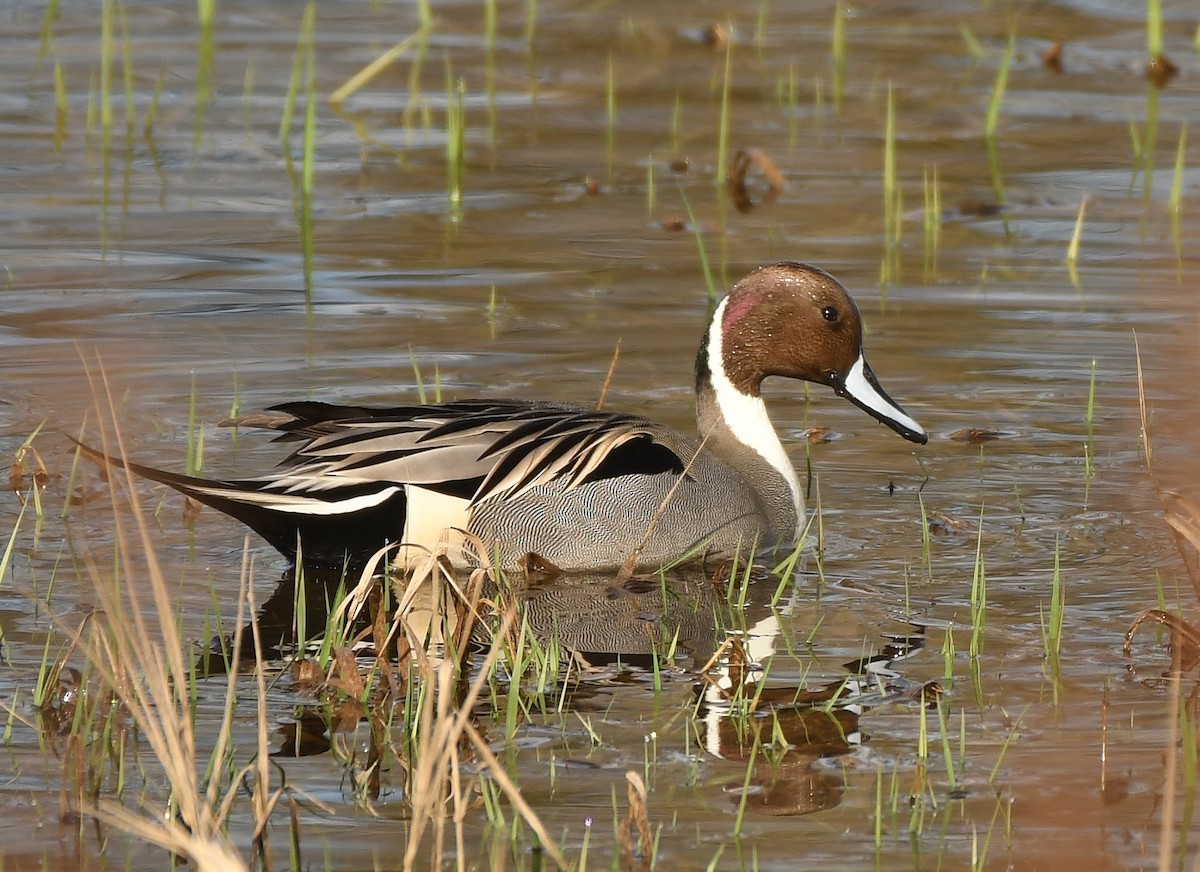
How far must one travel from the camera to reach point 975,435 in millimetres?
7180

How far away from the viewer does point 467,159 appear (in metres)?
11.0

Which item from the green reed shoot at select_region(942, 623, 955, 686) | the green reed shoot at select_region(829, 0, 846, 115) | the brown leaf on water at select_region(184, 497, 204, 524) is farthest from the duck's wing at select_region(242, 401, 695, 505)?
the green reed shoot at select_region(829, 0, 846, 115)

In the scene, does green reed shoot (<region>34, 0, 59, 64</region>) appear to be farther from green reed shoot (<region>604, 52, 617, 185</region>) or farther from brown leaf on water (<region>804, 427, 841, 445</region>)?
brown leaf on water (<region>804, 427, 841, 445</region>)

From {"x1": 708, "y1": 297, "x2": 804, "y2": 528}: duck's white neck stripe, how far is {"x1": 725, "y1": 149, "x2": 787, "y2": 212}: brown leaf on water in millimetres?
3461

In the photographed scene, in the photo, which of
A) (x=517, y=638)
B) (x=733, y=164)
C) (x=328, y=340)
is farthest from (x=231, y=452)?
(x=733, y=164)

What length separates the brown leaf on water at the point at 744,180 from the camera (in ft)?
33.6

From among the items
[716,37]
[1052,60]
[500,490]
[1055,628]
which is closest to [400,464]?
[500,490]

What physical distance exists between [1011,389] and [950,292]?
1225mm

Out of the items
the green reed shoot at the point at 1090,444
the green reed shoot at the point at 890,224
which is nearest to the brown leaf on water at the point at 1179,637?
the green reed shoot at the point at 1090,444

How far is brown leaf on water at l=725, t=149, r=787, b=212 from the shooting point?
10.2 meters

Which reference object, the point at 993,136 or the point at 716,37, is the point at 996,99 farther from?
the point at 716,37

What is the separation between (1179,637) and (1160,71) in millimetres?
8327

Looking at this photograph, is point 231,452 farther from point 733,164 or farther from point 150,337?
point 733,164

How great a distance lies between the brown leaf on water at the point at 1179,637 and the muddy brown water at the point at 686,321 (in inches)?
3.1
